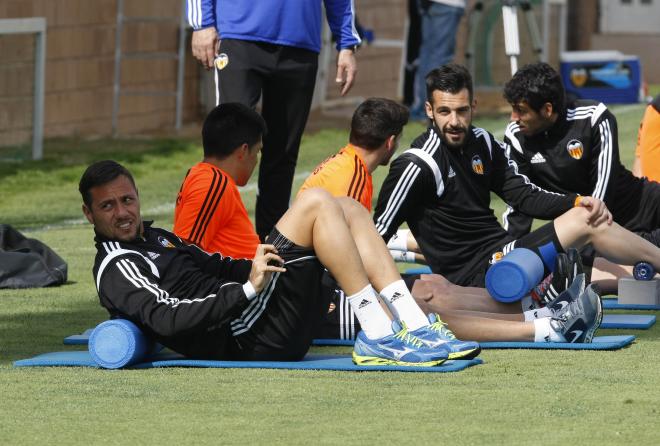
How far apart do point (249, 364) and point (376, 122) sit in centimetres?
163

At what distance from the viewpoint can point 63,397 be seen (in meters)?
5.25

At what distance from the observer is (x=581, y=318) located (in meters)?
6.11

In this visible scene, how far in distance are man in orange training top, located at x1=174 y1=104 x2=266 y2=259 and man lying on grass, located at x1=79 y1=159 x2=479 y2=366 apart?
585 mm

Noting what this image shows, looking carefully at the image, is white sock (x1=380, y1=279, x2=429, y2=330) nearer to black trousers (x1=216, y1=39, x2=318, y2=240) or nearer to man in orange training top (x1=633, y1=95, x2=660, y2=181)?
black trousers (x1=216, y1=39, x2=318, y2=240)

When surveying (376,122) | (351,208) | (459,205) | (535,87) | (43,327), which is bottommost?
(43,327)

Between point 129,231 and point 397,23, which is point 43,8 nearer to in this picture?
point 397,23

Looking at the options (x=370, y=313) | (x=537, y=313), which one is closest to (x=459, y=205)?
(x=537, y=313)

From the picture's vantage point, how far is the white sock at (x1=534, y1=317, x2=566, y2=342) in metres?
6.19

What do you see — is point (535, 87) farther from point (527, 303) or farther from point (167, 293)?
point (167, 293)

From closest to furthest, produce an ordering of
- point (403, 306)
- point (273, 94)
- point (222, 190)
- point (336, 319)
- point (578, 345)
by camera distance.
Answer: point (403, 306), point (578, 345), point (336, 319), point (222, 190), point (273, 94)

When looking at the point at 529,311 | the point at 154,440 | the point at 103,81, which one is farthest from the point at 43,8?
the point at 154,440

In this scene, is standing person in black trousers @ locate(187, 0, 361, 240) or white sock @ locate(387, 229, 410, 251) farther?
white sock @ locate(387, 229, 410, 251)

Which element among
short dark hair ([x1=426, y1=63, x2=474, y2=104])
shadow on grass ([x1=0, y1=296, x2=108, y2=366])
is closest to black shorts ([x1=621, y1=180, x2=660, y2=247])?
short dark hair ([x1=426, y1=63, x2=474, y2=104])

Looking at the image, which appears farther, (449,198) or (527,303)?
(449,198)
